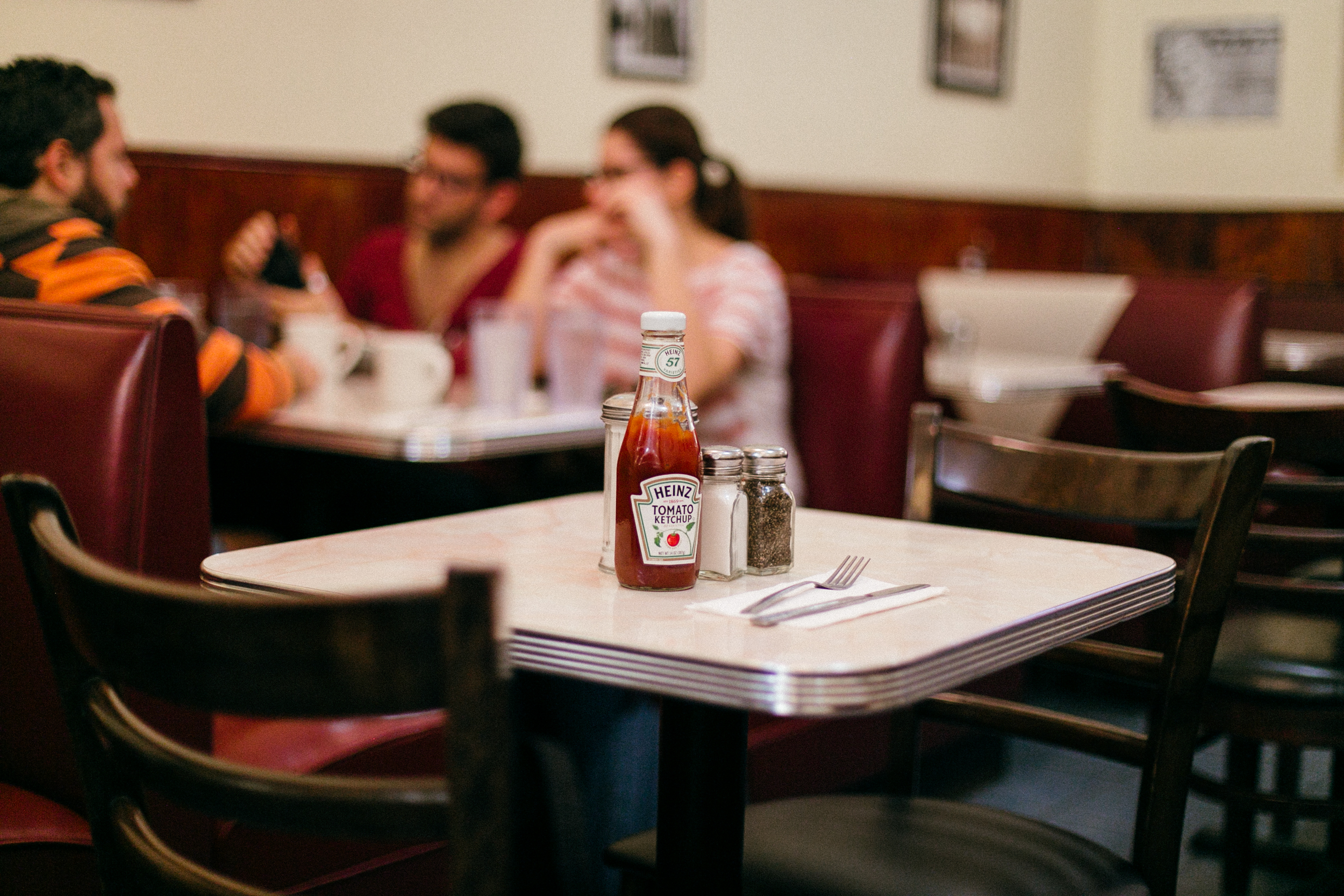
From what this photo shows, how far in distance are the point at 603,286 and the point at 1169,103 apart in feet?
14.5

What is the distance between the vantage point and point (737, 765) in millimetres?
1148

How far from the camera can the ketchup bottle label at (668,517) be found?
111 centimetres

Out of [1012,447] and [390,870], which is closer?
[1012,447]

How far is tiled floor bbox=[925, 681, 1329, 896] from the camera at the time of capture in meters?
2.35

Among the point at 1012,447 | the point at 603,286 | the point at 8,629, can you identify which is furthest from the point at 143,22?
the point at 1012,447

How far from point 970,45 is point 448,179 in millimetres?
3083

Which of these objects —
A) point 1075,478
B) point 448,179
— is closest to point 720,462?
point 1075,478

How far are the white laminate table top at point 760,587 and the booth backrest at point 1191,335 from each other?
2021 millimetres

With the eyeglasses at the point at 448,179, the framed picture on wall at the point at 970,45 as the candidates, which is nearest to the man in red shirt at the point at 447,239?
the eyeglasses at the point at 448,179

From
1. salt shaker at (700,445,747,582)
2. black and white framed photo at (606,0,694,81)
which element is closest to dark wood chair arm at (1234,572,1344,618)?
salt shaker at (700,445,747,582)

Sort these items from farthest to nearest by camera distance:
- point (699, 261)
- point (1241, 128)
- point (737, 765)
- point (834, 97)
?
1. point (1241, 128)
2. point (834, 97)
3. point (699, 261)
4. point (737, 765)

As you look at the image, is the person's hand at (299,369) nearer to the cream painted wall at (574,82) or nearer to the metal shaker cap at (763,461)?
the cream painted wall at (574,82)

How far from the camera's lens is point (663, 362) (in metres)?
1.11

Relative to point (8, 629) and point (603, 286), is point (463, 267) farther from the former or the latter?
point (8, 629)
